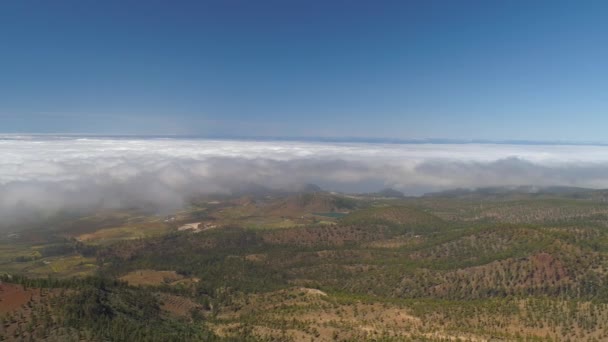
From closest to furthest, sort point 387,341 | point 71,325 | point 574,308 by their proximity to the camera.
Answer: point 71,325 < point 387,341 < point 574,308

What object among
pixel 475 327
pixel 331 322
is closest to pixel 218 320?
pixel 331 322

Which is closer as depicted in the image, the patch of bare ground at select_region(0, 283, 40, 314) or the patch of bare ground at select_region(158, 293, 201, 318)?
the patch of bare ground at select_region(0, 283, 40, 314)

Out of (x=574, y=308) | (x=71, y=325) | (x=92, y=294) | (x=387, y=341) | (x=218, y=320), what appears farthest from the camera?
(x=218, y=320)

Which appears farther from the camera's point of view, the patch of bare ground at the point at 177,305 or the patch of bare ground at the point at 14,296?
the patch of bare ground at the point at 177,305

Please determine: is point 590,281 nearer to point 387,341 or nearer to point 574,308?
point 574,308

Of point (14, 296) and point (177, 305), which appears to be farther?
point (177, 305)

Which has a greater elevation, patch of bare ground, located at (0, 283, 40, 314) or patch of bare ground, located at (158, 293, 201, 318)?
patch of bare ground, located at (0, 283, 40, 314)

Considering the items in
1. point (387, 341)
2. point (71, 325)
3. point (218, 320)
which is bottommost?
point (218, 320)

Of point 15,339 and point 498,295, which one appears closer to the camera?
point 15,339

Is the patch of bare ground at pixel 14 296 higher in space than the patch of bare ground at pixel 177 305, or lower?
higher

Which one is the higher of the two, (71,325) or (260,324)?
(71,325)

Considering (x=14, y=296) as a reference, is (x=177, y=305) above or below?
below
